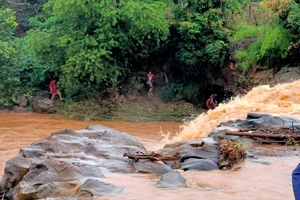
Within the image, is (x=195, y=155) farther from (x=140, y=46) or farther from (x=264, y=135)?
(x=140, y=46)

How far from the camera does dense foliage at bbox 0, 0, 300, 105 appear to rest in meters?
20.1

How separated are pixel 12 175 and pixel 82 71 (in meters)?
13.4

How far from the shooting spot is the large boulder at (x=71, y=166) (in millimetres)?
6582

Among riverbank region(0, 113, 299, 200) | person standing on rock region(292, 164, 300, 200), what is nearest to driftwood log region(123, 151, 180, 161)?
riverbank region(0, 113, 299, 200)

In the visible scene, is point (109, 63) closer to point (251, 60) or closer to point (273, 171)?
point (251, 60)

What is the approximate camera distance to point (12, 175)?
7.86 meters

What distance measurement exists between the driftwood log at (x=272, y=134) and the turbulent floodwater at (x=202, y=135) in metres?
1.09

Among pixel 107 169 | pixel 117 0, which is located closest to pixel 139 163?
pixel 107 169

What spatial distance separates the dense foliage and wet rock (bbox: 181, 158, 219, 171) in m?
11.8

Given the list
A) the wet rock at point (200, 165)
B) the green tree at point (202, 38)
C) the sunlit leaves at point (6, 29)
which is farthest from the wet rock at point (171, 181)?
the sunlit leaves at point (6, 29)

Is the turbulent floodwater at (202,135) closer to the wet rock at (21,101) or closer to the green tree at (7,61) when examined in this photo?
the wet rock at (21,101)

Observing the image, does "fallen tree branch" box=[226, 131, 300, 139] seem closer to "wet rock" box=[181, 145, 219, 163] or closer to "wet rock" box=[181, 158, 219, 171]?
"wet rock" box=[181, 145, 219, 163]

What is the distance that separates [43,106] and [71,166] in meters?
15.6

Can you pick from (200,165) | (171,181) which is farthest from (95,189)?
(200,165)
